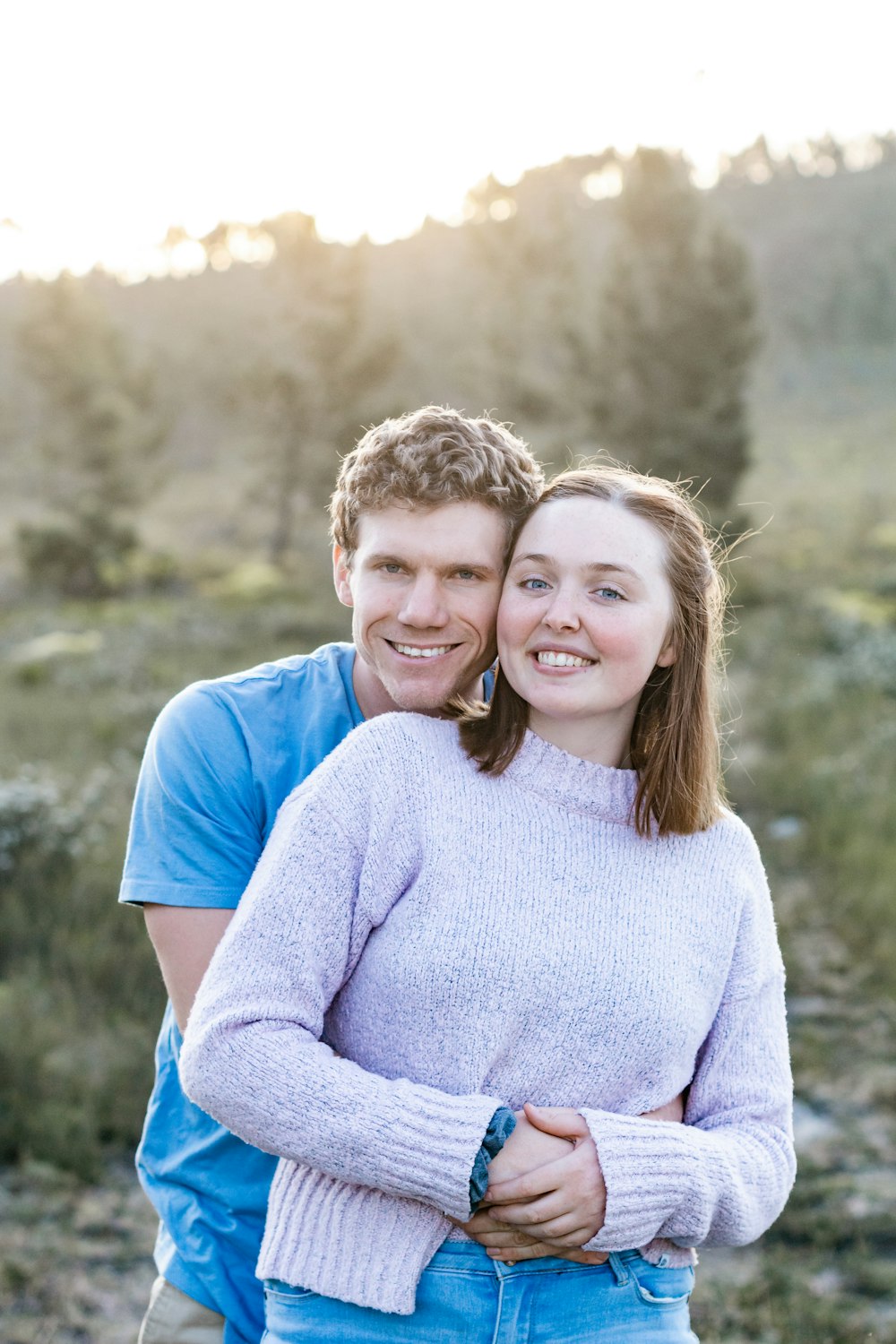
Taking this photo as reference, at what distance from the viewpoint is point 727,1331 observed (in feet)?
13.6

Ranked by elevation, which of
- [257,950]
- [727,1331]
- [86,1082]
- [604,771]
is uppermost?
[604,771]

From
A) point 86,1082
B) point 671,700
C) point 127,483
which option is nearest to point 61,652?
point 127,483

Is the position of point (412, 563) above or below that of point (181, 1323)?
above

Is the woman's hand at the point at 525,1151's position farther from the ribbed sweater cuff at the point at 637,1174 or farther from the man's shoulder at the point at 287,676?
the man's shoulder at the point at 287,676

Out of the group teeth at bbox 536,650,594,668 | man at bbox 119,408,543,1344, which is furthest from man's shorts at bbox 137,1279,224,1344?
teeth at bbox 536,650,594,668

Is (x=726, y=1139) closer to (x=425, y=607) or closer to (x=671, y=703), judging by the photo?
(x=671, y=703)

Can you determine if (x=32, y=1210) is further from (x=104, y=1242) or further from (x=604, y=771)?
(x=604, y=771)

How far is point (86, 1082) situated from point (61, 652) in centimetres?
1189

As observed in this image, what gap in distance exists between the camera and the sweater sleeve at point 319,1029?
187 centimetres

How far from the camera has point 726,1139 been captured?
82.5 inches

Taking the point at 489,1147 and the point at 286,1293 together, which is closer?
the point at 489,1147

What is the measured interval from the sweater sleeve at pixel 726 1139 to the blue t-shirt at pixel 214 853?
Answer: 827mm

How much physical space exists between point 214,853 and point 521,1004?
683 millimetres

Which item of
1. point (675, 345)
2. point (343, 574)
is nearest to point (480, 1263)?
point (343, 574)
